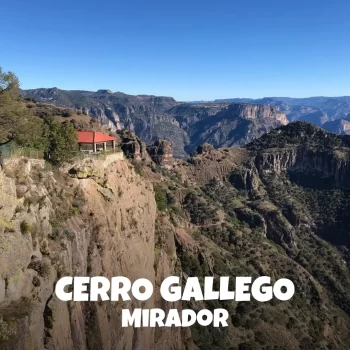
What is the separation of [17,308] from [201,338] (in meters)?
35.3

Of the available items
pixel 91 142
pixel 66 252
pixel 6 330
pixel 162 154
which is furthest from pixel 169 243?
pixel 162 154

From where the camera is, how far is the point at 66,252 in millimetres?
23016

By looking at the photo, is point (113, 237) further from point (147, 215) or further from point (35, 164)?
point (147, 215)

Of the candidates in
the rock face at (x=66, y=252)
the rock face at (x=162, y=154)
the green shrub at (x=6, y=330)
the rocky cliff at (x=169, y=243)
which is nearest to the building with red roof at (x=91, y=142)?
the rock face at (x=66, y=252)

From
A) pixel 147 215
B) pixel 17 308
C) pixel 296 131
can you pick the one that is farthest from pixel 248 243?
pixel 296 131

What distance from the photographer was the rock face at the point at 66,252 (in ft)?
59.6

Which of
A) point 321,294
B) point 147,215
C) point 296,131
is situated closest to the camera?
Answer: point 147,215

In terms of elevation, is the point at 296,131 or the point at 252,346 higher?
the point at 296,131

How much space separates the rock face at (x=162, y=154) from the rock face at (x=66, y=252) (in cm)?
10251

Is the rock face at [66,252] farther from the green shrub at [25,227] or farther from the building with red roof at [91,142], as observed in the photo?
the building with red roof at [91,142]

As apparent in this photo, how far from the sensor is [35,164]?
2600cm

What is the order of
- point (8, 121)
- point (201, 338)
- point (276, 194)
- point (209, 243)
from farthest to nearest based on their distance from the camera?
1. point (276, 194)
2. point (209, 243)
3. point (201, 338)
4. point (8, 121)

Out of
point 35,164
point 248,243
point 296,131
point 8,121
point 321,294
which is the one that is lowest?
point 321,294

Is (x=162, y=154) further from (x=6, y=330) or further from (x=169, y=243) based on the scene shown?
(x=6, y=330)
